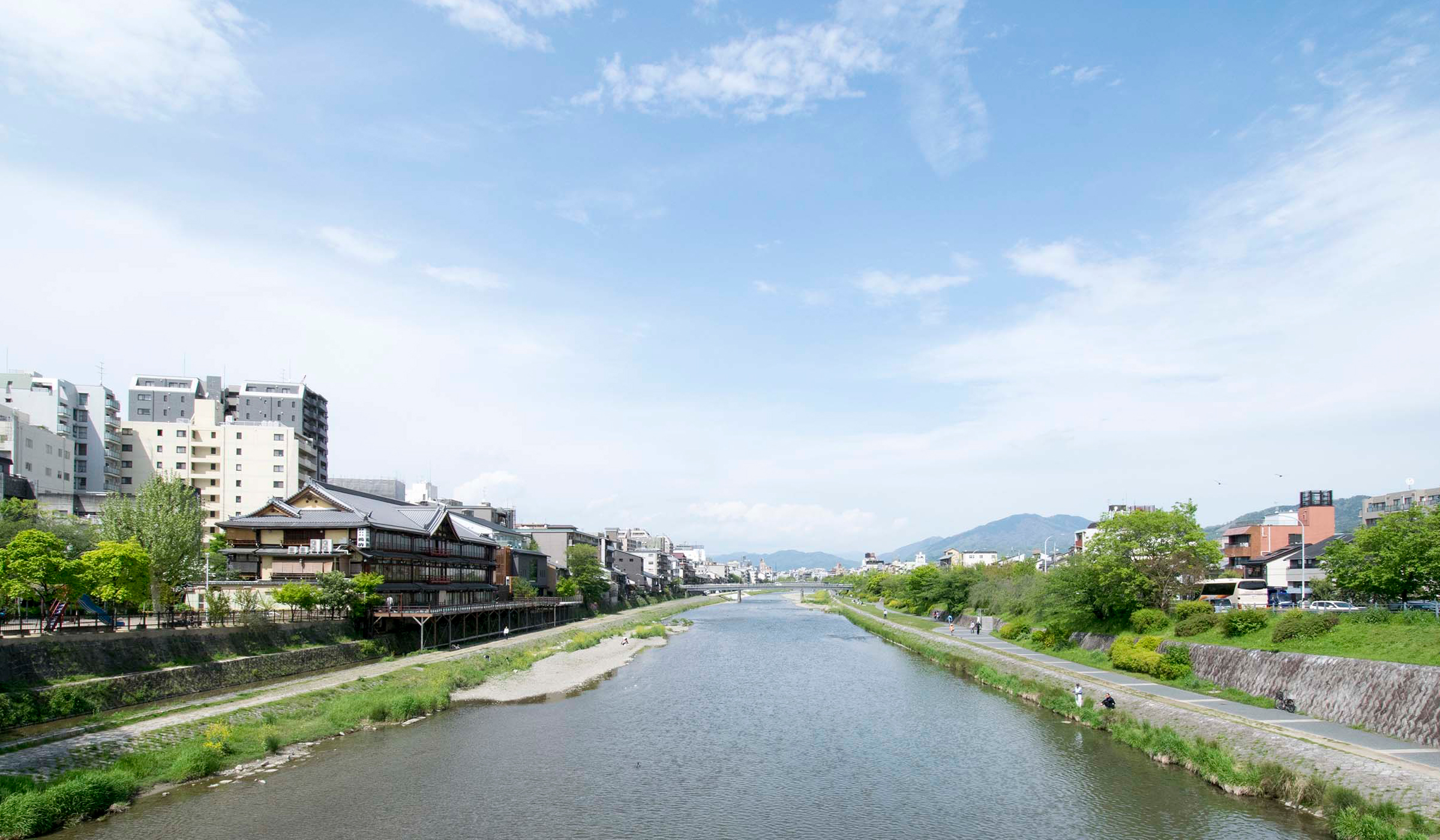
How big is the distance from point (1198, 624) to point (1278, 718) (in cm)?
1330

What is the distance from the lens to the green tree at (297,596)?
4844 centimetres

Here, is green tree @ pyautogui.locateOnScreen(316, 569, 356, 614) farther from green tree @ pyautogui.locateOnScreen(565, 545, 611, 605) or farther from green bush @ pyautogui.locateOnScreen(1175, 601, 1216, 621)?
green tree @ pyautogui.locateOnScreen(565, 545, 611, 605)

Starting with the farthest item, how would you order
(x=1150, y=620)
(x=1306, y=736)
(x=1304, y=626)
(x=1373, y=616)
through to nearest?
1. (x=1150, y=620)
2. (x=1304, y=626)
3. (x=1373, y=616)
4. (x=1306, y=736)

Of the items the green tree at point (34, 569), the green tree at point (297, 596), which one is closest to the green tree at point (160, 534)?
the green tree at point (297, 596)

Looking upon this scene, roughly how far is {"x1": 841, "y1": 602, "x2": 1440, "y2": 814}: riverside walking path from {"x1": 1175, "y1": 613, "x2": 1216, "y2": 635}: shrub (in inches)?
143

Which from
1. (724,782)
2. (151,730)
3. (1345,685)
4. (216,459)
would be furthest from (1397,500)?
(216,459)

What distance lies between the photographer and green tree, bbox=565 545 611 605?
367ft

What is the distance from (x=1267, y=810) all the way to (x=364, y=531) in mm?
50283

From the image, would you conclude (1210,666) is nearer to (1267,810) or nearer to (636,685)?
(1267,810)

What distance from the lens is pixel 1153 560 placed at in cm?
5028

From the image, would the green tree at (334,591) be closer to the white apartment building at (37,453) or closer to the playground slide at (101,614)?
the playground slide at (101,614)

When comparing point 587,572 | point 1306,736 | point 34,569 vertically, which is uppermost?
point 34,569

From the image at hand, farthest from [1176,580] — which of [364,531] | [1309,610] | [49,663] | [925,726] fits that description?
[49,663]

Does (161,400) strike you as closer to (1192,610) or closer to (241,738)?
(241,738)
